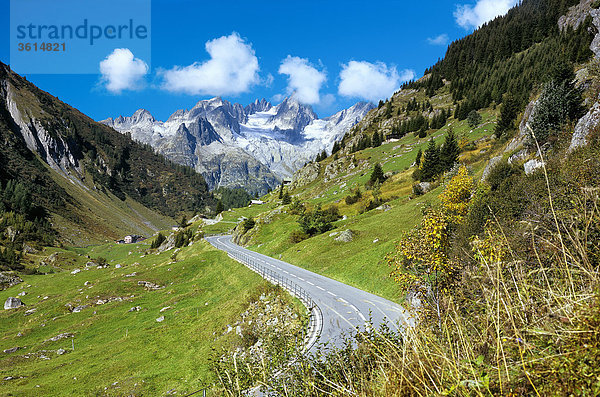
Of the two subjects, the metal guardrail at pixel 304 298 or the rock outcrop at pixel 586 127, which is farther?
the rock outcrop at pixel 586 127

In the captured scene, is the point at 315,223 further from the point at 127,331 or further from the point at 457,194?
the point at 127,331

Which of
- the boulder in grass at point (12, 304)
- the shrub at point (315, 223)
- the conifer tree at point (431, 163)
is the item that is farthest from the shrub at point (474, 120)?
the boulder in grass at point (12, 304)

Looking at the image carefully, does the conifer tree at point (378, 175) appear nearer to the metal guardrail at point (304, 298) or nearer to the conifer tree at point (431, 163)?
the conifer tree at point (431, 163)

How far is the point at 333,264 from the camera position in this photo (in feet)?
130

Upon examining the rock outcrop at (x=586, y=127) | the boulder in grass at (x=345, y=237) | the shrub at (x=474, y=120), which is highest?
the shrub at (x=474, y=120)

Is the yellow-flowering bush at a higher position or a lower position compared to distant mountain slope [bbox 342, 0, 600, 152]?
lower

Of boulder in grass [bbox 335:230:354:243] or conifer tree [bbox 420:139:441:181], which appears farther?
conifer tree [bbox 420:139:441:181]

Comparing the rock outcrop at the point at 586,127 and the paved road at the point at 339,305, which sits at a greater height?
the rock outcrop at the point at 586,127

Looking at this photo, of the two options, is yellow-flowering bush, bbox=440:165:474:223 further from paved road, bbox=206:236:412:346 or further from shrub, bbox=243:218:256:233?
shrub, bbox=243:218:256:233

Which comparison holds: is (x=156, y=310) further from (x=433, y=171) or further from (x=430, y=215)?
(x=433, y=171)

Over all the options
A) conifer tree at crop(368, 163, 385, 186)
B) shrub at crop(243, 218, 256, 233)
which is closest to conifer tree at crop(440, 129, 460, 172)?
conifer tree at crop(368, 163, 385, 186)

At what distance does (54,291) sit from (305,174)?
115292mm

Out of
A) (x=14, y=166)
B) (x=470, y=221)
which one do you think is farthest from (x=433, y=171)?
(x=14, y=166)

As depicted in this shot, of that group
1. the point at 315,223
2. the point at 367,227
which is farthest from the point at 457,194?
the point at 315,223
